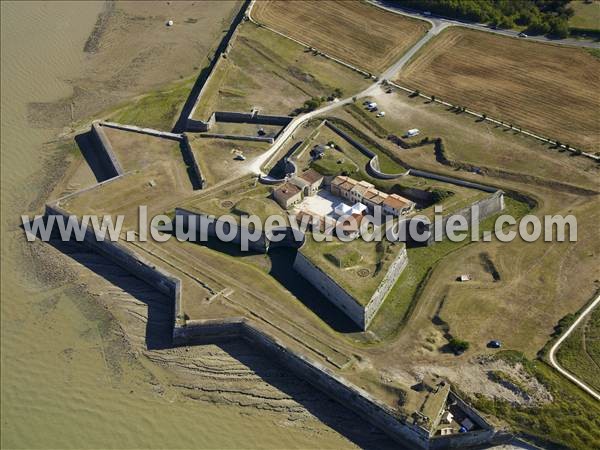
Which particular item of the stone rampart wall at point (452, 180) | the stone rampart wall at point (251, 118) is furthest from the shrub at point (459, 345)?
the stone rampart wall at point (251, 118)

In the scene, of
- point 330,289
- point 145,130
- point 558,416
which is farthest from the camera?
point 145,130

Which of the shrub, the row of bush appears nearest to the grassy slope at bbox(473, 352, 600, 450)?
the shrub

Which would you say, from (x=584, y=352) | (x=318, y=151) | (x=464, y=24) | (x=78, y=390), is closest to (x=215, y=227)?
(x=318, y=151)

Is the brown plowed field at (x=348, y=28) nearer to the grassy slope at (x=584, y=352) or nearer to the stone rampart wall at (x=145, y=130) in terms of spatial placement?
the stone rampart wall at (x=145, y=130)

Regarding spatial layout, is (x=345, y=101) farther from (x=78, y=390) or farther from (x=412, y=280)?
Result: (x=78, y=390)

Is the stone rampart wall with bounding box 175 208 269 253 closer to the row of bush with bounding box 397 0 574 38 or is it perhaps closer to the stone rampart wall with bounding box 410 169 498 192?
the stone rampart wall with bounding box 410 169 498 192

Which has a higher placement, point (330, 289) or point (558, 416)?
point (330, 289)
